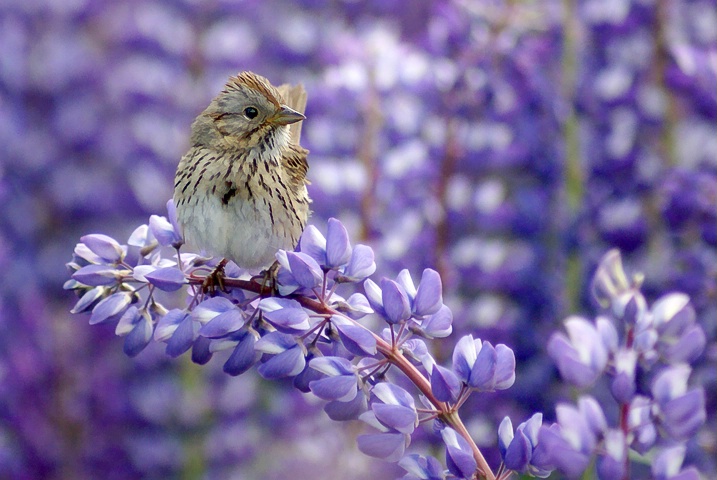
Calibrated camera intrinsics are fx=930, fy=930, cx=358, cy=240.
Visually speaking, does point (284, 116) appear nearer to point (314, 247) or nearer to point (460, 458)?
point (314, 247)

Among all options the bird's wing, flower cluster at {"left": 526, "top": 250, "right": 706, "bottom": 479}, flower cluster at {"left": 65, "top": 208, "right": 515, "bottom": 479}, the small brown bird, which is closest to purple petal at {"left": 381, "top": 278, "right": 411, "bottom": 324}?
flower cluster at {"left": 65, "top": 208, "right": 515, "bottom": 479}

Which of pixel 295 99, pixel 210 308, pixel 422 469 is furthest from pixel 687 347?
pixel 295 99

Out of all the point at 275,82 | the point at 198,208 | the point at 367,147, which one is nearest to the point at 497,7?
the point at 367,147

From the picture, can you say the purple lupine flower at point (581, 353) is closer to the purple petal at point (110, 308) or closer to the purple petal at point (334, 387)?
the purple petal at point (334, 387)

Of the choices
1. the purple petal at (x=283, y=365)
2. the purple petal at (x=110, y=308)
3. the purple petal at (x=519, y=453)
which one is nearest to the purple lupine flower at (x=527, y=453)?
the purple petal at (x=519, y=453)

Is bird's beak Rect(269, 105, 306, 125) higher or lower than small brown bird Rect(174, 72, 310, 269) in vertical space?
higher

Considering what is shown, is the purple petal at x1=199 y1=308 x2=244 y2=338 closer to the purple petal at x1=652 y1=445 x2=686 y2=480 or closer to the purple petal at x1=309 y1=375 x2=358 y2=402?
the purple petal at x1=309 y1=375 x2=358 y2=402
